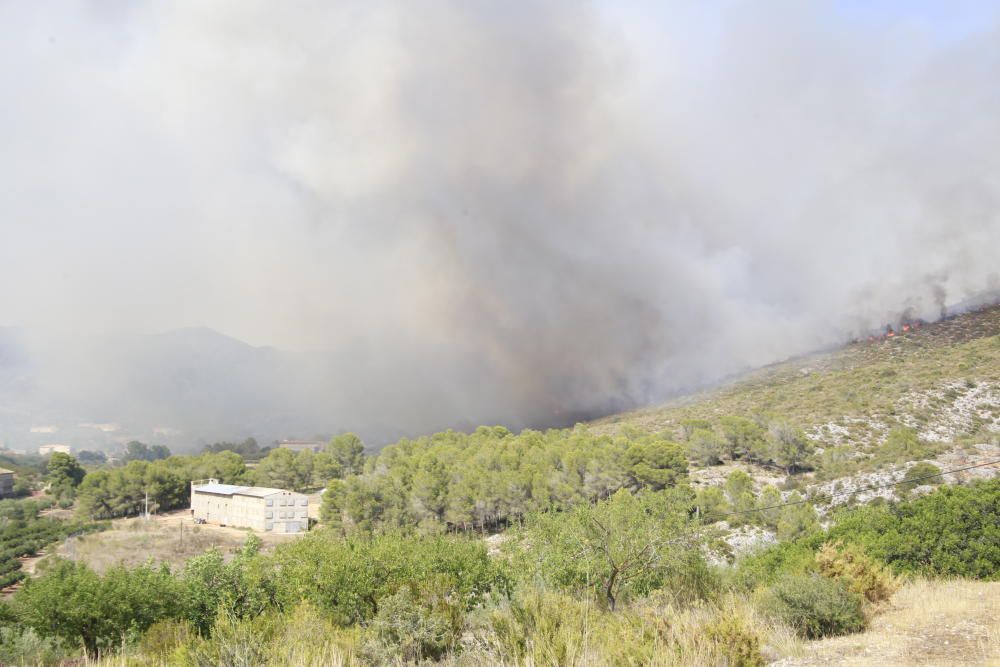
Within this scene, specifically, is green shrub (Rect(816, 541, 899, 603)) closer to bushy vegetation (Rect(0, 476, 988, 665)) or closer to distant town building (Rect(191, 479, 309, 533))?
bushy vegetation (Rect(0, 476, 988, 665))

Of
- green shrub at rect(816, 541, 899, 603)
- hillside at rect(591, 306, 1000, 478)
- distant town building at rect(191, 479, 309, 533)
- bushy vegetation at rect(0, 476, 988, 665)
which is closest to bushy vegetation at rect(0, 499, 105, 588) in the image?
distant town building at rect(191, 479, 309, 533)

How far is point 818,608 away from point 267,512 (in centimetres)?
6371

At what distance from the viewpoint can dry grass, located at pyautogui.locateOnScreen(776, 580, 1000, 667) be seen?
24.4 ft

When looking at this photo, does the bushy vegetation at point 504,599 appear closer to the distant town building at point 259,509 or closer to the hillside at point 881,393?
the hillside at point 881,393

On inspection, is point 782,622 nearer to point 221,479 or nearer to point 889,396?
point 889,396

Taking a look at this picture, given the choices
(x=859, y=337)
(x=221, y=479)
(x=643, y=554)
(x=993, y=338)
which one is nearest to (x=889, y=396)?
(x=993, y=338)

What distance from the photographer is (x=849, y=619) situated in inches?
394

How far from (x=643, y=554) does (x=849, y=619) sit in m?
5.96

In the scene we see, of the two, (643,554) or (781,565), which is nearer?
(643,554)

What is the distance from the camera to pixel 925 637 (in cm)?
860

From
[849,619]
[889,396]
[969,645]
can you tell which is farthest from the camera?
[889,396]

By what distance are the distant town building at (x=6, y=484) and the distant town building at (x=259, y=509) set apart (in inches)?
2196

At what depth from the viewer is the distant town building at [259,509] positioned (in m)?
62.8

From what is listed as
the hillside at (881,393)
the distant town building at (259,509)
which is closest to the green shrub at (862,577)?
the hillside at (881,393)
